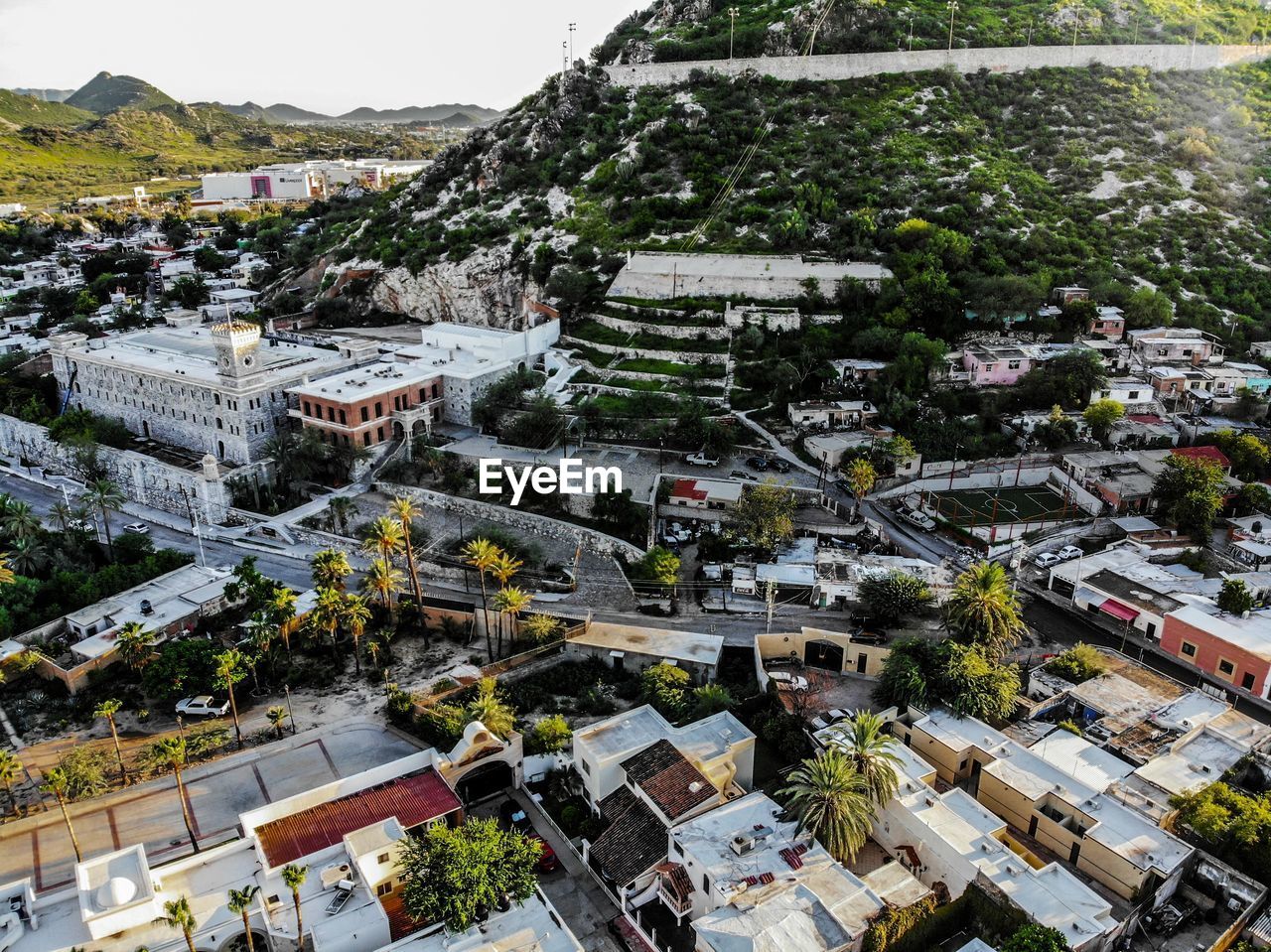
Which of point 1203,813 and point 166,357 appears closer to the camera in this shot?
point 1203,813

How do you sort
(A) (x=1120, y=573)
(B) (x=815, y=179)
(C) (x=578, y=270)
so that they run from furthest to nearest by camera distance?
(B) (x=815, y=179) → (C) (x=578, y=270) → (A) (x=1120, y=573)

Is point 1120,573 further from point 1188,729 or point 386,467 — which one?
point 386,467

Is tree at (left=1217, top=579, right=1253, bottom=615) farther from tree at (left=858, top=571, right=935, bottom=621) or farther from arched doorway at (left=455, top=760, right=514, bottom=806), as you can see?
arched doorway at (left=455, top=760, right=514, bottom=806)

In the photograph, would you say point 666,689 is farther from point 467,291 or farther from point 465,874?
point 467,291

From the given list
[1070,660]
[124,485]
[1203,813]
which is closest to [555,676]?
[1070,660]

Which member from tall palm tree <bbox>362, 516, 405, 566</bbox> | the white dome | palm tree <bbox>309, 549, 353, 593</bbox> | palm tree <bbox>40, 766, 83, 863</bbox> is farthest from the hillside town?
palm tree <bbox>309, 549, 353, 593</bbox>
